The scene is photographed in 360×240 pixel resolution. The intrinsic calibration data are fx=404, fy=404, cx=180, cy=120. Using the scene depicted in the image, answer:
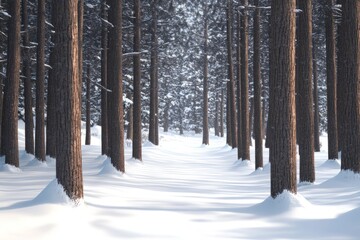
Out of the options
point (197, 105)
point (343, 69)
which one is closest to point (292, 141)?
point (343, 69)

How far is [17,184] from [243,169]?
10612 mm

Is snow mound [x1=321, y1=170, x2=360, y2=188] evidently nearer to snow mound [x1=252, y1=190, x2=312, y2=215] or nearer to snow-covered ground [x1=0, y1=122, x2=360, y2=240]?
snow-covered ground [x1=0, y1=122, x2=360, y2=240]

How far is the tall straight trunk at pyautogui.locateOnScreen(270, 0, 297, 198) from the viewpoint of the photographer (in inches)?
324

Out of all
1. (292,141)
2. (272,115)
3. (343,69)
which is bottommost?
(292,141)

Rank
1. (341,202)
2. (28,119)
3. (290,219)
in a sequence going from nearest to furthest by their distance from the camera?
1. (290,219)
2. (341,202)
3. (28,119)

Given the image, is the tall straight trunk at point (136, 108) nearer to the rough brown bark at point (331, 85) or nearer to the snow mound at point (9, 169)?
the snow mound at point (9, 169)

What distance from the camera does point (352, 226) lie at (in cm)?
670

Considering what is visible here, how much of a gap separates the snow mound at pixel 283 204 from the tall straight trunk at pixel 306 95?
3.82 metres

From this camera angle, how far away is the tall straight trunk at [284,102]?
823 cm

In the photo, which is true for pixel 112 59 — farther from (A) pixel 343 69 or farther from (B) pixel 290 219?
(B) pixel 290 219

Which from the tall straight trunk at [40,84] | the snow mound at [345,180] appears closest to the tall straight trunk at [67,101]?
the snow mound at [345,180]

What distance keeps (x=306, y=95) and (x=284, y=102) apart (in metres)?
3.63

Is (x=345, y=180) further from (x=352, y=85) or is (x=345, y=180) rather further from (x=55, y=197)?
(x=55, y=197)

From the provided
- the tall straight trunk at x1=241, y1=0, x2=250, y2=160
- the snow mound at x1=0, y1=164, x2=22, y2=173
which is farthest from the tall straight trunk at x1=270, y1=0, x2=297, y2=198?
the tall straight trunk at x1=241, y1=0, x2=250, y2=160
